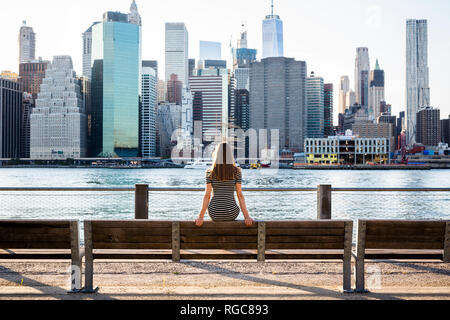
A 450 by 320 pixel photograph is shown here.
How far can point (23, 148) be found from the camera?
566 ft

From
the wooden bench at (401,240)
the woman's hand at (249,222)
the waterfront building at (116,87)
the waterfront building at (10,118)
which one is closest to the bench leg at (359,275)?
the wooden bench at (401,240)

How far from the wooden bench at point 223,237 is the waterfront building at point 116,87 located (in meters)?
168

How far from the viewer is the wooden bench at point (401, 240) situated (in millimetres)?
4754

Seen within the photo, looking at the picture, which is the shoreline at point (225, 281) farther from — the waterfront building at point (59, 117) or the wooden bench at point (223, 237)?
the waterfront building at point (59, 117)

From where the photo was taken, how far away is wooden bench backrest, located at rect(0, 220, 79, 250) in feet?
15.3

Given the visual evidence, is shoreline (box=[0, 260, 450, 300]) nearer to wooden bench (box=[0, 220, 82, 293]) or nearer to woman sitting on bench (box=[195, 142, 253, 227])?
wooden bench (box=[0, 220, 82, 293])

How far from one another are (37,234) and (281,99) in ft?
606

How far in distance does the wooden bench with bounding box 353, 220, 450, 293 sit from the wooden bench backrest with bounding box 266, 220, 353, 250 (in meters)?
0.28

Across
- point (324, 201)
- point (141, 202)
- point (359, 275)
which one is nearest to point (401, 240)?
point (359, 275)
